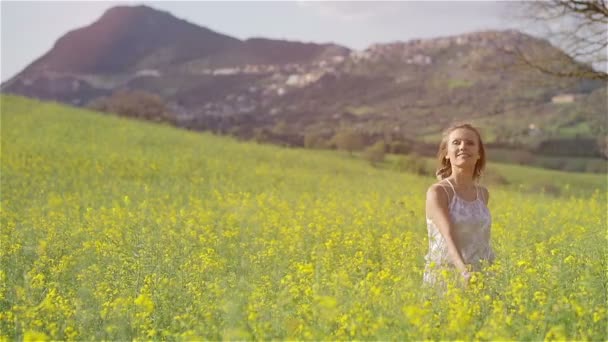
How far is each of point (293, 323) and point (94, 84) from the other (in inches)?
6209

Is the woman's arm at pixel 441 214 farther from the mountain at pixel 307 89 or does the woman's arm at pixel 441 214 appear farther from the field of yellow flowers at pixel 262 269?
the mountain at pixel 307 89

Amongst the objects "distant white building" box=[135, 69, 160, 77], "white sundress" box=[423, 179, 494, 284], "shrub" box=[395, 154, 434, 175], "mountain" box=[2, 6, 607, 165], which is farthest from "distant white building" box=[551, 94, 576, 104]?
"distant white building" box=[135, 69, 160, 77]

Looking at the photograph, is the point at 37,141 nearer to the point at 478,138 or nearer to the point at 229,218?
the point at 229,218

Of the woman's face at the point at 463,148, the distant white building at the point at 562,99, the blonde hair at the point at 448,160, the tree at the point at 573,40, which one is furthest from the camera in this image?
the distant white building at the point at 562,99

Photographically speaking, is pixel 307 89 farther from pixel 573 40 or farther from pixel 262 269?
pixel 262 269

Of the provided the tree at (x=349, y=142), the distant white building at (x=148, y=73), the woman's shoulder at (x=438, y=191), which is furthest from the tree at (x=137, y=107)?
the distant white building at (x=148, y=73)

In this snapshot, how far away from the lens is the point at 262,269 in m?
6.59

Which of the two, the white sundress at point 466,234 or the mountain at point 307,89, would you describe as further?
the mountain at point 307,89

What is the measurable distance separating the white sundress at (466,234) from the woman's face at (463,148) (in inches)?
9.0

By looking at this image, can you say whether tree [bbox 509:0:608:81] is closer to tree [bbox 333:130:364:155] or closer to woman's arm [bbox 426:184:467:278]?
woman's arm [bbox 426:184:467:278]

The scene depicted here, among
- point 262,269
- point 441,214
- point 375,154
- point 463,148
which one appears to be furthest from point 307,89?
point 441,214

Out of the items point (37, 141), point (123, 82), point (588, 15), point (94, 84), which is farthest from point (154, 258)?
point (123, 82)

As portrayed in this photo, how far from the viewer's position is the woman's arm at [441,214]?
5.53 m

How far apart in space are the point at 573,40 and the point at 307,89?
137906 millimetres
